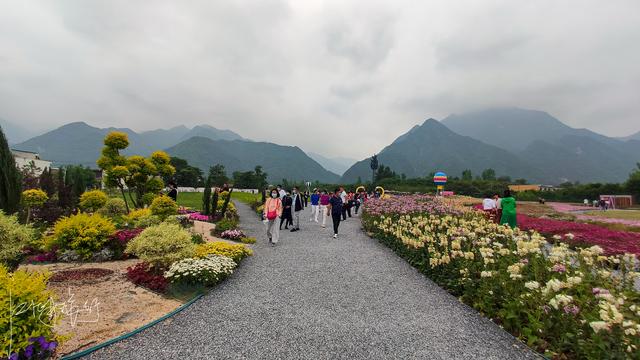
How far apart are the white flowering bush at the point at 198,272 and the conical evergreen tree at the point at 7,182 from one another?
6.24m

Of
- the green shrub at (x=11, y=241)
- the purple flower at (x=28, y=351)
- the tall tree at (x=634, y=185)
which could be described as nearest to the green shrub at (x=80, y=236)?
the green shrub at (x=11, y=241)

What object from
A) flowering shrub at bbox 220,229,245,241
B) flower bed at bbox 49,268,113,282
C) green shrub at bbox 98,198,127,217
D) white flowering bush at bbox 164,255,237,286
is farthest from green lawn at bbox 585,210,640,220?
green shrub at bbox 98,198,127,217

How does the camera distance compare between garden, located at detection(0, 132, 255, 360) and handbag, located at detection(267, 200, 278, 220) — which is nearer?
garden, located at detection(0, 132, 255, 360)

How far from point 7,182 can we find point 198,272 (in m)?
7.28

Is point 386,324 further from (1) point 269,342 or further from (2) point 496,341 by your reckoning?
(1) point 269,342

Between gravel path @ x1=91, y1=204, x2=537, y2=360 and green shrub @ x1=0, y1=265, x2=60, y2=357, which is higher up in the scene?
green shrub @ x1=0, y1=265, x2=60, y2=357

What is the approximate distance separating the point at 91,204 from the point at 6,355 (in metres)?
13.2

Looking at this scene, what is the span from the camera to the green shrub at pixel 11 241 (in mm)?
6766

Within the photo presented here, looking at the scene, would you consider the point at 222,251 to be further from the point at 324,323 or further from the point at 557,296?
the point at 557,296

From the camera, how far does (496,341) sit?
4.92m

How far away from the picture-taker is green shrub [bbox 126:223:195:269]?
7.34m

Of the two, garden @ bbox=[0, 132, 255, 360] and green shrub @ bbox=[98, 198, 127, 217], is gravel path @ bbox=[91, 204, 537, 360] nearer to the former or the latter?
garden @ bbox=[0, 132, 255, 360]

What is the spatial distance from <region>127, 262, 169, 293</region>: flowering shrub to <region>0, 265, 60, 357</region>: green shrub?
275 cm

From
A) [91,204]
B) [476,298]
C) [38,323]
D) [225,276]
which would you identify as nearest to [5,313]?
[38,323]
